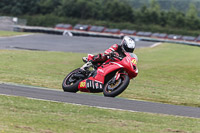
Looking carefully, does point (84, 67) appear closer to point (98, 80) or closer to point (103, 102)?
point (98, 80)

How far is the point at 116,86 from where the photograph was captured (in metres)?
11.0

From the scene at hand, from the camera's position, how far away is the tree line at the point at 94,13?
83875 millimetres

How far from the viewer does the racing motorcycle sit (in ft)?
36.5

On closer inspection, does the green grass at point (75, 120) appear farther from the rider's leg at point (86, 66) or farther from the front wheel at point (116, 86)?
the rider's leg at point (86, 66)

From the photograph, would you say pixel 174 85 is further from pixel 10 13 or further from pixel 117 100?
pixel 10 13

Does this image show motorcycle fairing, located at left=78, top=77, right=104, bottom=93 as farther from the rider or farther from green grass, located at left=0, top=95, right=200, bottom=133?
green grass, located at left=0, top=95, right=200, bottom=133

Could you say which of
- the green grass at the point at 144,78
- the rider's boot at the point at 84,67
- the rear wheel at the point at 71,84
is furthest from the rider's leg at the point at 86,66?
the green grass at the point at 144,78

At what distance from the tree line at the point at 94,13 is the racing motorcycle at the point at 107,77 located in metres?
71.0

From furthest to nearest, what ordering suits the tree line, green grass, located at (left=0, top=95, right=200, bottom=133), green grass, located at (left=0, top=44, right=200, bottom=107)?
the tree line, green grass, located at (left=0, top=44, right=200, bottom=107), green grass, located at (left=0, top=95, right=200, bottom=133)

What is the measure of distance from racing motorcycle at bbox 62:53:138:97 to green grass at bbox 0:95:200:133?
6.84 ft

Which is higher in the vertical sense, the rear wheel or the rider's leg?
the rider's leg

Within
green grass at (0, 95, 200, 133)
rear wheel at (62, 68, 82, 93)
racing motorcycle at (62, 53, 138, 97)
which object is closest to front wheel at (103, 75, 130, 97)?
racing motorcycle at (62, 53, 138, 97)

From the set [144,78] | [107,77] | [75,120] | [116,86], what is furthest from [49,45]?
[75,120]

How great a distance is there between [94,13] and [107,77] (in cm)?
7849
